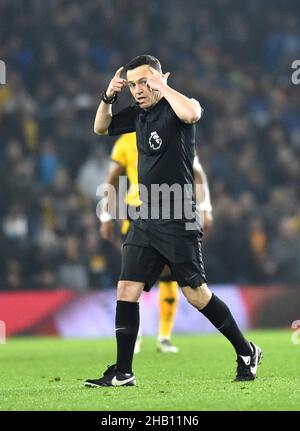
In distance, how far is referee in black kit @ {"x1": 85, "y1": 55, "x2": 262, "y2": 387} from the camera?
706 cm

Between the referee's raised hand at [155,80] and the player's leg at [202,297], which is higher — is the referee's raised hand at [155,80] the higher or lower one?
the higher one

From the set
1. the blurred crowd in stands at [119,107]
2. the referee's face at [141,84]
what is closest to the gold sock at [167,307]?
the referee's face at [141,84]

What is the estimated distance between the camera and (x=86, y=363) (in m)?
9.59

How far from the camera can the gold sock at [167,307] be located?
10875 mm

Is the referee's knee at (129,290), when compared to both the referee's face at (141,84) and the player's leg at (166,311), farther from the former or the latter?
the player's leg at (166,311)

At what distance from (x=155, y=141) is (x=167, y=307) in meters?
4.08

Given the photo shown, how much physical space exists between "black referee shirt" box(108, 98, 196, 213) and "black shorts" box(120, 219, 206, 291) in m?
0.23

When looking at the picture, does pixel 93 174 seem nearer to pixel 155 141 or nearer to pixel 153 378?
pixel 153 378

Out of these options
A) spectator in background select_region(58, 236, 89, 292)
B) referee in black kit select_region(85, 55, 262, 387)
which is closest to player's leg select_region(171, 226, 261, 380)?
referee in black kit select_region(85, 55, 262, 387)

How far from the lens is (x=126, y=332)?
7.14m

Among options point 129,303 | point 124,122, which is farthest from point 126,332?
point 124,122

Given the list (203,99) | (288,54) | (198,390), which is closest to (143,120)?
(198,390)

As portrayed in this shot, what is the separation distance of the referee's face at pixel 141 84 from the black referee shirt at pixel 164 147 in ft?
0.34
